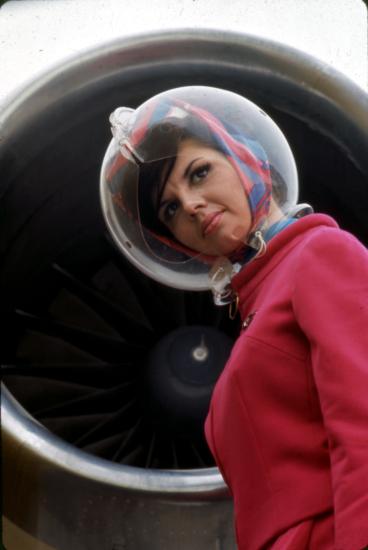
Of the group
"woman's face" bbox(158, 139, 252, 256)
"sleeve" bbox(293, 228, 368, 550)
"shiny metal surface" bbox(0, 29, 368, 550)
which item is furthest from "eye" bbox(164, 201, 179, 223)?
"shiny metal surface" bbox(0, 29, 368, 550)

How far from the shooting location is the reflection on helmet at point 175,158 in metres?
1.39

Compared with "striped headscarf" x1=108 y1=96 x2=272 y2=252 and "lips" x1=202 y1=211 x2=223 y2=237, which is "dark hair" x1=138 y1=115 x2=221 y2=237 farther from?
"lips" x1=202 y1=211 x2=223 y2=237

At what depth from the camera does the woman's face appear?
4.42 feet

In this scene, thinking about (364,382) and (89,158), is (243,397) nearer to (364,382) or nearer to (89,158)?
(364,382)

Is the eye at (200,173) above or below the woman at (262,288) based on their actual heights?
above

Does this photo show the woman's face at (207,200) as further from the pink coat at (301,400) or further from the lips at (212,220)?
the pink coat at (301,400)

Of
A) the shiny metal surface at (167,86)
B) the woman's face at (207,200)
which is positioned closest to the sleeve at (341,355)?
the woman's face at (207,200)

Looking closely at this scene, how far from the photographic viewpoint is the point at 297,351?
120cm

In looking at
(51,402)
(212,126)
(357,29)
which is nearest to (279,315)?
(212,126)

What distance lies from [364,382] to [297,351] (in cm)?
12

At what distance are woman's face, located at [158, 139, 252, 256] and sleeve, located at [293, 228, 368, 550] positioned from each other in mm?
162

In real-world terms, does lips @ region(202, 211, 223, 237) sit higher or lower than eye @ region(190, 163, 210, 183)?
lower

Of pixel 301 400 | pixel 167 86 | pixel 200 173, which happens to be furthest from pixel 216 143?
pixel 167 86

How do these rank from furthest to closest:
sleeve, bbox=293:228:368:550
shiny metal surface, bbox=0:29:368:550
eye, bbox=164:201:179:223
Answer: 1. shiny metal surface, bbox=0:29:368:550
2. eye, bbox=164:201:179:223
3. sleeve, bbox=293:228:368:550
